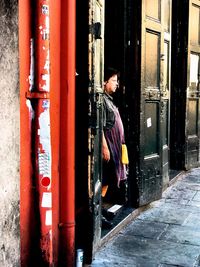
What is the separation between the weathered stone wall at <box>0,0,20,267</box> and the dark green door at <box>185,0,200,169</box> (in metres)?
6.17

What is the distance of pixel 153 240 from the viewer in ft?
16.9

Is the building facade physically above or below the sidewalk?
above

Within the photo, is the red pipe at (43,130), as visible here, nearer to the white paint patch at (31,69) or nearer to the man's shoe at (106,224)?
the white paint patch at (31,69)

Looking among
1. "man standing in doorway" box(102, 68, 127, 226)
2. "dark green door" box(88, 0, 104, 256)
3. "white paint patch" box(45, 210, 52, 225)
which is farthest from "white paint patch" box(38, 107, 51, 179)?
"man standing in doorway" box(102, 68, 127, 226)

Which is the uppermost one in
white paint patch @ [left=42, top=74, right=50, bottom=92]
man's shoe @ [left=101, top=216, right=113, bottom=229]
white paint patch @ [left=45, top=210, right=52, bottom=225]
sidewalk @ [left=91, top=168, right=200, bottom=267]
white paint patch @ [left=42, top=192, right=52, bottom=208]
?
white paint patch @ [left=42, top=74, right=50, bottom=92]

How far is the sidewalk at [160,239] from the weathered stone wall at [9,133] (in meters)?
1.53

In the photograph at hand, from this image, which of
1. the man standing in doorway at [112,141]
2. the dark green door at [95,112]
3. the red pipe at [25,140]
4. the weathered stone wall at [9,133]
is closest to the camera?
the weathered stone wall at [9,133]

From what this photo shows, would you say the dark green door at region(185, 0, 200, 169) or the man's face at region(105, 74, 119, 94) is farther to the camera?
the dark green door at region(185, 0, 200, 169)

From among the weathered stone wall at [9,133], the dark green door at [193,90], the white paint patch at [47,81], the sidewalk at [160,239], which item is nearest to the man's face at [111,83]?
the sidewalk at [160,239]

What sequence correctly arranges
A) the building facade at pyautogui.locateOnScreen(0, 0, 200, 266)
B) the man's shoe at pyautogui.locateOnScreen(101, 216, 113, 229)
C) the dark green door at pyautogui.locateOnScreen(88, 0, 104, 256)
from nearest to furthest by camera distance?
the building facade at pyautogui.locateOnScreen(0, 0, 200, 266) → the dark green door at pyautogui.locateOnScreen(88, 0, 104, 256) → the man's shoe at pyautogui.locateOnScreen(101, 216, 113, 229)

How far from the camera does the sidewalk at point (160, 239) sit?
4527 millimetres

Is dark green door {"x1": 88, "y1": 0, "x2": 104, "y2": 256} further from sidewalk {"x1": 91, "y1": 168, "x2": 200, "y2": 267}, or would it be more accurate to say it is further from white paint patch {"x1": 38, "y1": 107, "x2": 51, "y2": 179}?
white paint patch {"x1": 38, "y1": 107, "x2": 51, "y2": 179}

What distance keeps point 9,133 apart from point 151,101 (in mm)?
3775

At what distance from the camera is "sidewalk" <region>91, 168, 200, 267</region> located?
453 cm
